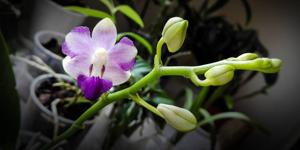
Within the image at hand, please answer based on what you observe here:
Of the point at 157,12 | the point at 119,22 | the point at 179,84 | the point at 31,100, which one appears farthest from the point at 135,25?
the point at 179,84

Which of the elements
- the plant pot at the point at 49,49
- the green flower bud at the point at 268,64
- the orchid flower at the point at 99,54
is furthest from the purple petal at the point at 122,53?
the plant pot at the point at 49,49

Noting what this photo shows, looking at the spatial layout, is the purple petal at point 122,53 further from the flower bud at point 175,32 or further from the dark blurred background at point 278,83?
the dark blurred background at point 278,83

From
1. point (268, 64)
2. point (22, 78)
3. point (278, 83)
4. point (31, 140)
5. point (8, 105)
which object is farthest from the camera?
point (278, 83)

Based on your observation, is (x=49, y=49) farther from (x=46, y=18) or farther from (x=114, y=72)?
(x=114, y=72)

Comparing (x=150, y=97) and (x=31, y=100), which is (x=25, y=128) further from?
(x=150, y=97)

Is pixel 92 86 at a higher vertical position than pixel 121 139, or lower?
higher

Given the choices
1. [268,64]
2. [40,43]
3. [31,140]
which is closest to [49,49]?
[40,43]
